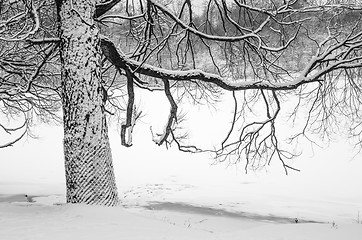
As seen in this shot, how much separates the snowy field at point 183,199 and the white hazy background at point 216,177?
4 centimetres

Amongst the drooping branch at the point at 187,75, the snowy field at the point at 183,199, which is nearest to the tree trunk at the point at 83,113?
the snowy field at the point at 183,199

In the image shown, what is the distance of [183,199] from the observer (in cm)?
1516

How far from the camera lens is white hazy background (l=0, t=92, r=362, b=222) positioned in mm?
14469

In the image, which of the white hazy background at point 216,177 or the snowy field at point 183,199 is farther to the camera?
the white hazy background at point 216,177

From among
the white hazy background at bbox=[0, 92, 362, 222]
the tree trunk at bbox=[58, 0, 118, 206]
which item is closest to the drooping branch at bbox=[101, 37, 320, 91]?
the tree trunk at bbox=[58, 0, 118, 206]

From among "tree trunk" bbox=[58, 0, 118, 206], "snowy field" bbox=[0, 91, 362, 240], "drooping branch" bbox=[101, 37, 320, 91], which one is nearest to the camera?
"snowy field" bbox=[0, 91, 362, 240]

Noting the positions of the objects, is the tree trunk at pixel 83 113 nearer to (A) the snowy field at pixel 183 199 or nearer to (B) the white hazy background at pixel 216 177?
(A) the snowy field at pixel 183 199

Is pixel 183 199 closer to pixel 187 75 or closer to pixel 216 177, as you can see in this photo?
pixel 216 177

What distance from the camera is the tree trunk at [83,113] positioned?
18.8 ft

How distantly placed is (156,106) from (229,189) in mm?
20171

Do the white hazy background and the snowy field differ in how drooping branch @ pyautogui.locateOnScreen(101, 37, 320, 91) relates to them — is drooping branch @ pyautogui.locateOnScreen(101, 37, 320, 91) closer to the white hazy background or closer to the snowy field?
the snowy field

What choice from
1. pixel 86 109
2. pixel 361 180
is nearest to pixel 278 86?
pixel 86 109

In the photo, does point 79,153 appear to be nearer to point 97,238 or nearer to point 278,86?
point 97,238

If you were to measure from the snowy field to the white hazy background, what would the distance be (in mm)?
40
